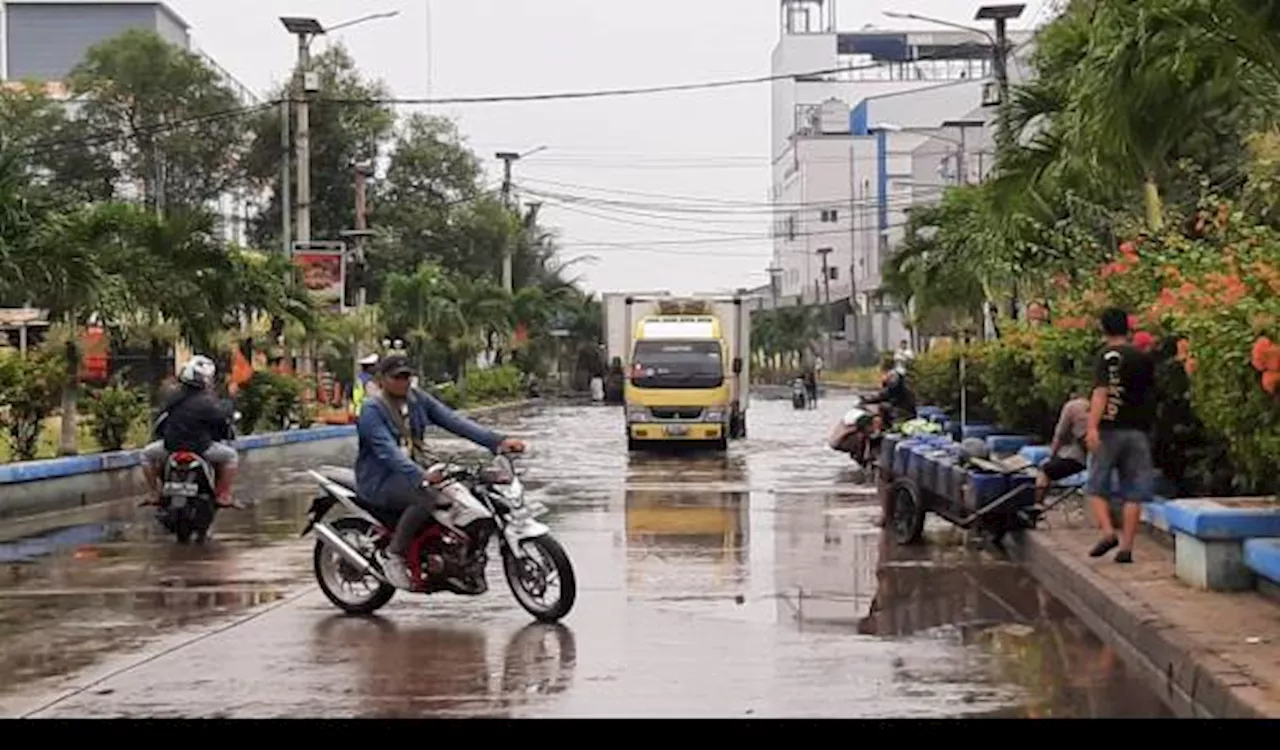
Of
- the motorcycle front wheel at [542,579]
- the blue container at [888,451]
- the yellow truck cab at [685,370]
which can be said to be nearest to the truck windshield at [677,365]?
the yellow truck cab at [685,370]

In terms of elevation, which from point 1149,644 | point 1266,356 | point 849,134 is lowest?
point 1149,644

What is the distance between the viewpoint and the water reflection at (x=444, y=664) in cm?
875

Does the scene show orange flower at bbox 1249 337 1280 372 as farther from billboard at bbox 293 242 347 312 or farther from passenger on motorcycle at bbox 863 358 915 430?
billboard at bbox 293 242 347 312

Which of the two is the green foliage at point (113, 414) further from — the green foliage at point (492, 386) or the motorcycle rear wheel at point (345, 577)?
the green foliage at point (492, 386)

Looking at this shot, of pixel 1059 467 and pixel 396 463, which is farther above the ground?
pixel 396 463

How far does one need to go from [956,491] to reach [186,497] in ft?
22.7

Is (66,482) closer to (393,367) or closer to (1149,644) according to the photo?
(393,367)

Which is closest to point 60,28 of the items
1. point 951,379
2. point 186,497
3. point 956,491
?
point 951,379

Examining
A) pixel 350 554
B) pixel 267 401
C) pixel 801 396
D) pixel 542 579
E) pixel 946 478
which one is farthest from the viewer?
pixel 801 396

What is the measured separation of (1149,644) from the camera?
31.6 feet

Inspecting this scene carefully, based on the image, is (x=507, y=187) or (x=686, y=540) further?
(x=507, y=187)

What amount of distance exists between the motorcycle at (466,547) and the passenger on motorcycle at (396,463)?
7 centimetres

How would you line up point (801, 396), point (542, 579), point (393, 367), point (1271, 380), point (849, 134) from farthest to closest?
point (849, 134) → point (801, 396) → point (393, 367) → point (542, 579) → point (1271, 380)

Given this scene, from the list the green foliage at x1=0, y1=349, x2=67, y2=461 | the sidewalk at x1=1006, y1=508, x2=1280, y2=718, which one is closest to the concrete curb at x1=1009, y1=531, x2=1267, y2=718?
the sidewalk at x1=1006, y1=508, x2=1280, y2=718
